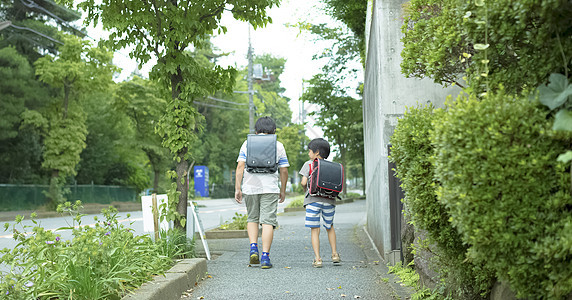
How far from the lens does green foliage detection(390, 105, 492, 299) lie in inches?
141

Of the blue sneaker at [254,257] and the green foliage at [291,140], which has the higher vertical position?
the green foliage at [291,140]

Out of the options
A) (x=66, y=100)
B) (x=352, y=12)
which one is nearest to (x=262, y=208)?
(x=352, y=12)

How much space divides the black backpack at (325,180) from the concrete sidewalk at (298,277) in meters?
0.92

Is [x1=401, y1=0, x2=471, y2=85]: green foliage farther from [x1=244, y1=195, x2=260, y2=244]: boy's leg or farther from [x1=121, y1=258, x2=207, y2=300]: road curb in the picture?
[x1=244, y1=195, x2=260, y2=244]: boy's leg

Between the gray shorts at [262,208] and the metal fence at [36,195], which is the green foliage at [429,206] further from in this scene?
the metal fence at [36,195]

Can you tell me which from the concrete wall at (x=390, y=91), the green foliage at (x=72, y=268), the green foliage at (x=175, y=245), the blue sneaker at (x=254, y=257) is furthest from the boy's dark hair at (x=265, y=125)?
the green foliage at (x=72, y=268)

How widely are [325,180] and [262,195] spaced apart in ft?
2.66

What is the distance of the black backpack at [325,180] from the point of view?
22.0ft

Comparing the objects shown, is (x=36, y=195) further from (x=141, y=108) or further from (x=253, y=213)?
(x=253, y=213)

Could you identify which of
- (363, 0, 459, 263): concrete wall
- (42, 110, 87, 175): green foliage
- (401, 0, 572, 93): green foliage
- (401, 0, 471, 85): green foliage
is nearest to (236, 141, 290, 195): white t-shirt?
(363, 0, 459, 263): concrete wall

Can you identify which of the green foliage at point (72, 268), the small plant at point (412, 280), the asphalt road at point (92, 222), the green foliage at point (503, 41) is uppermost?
the green foliage at point (503, 41)

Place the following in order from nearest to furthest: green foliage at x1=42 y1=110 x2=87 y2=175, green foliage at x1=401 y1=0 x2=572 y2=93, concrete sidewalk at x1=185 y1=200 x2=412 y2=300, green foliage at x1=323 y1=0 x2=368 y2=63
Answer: green foliage at x1=401 y1=0 x2=572 y2=93 < concrete sidewalk at x1=185 y1=200 x2=412 y2=300 < green foliage at x1=323 y1=0 x2=368 y2=63 < green foliage at x1=42 y1=110 x2=87 y2=175

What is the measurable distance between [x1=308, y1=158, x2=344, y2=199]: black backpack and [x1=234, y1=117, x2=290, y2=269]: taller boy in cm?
36

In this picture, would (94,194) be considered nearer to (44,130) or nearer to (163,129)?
(44,130)
